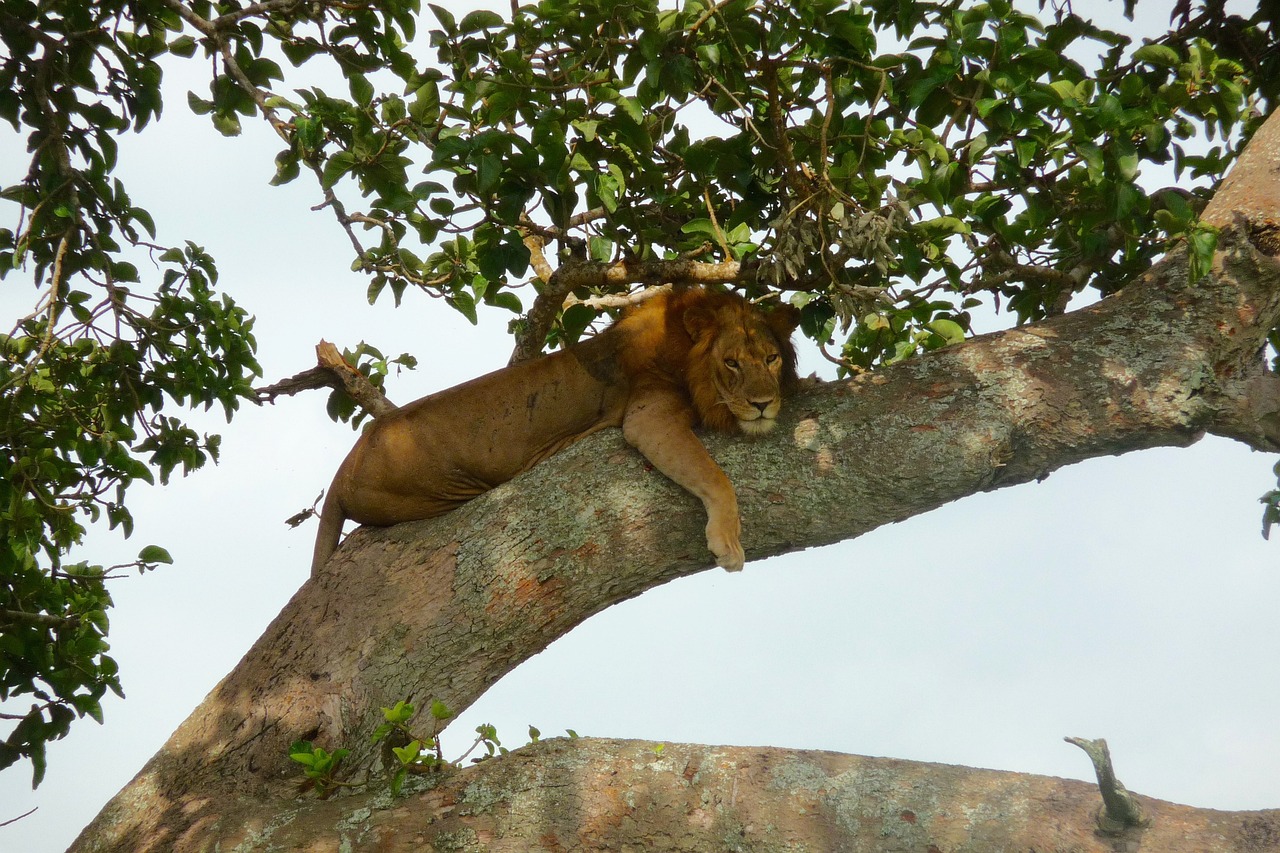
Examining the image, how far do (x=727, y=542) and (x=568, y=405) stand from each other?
124cm

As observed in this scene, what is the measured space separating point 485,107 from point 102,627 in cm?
334

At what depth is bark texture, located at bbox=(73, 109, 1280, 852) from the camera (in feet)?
12.2

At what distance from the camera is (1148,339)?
4.08m

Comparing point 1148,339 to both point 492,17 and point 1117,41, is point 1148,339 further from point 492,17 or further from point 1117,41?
point 492,17

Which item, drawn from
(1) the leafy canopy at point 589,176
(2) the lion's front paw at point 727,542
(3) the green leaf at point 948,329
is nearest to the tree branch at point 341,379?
(1) the leafy canopy at point 589,176

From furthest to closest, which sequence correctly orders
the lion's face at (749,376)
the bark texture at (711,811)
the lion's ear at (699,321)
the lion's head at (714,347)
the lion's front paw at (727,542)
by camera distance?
the lion's ear at (699,321)
the lion's head at (714,347)
the lion's face at (749,376)
the lion's front paw at (727,542)
the bark texture at (711,811)

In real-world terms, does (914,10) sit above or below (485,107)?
above

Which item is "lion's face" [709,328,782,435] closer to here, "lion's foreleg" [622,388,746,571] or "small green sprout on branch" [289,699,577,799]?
"lion's foreleg" [622,388,746,571]

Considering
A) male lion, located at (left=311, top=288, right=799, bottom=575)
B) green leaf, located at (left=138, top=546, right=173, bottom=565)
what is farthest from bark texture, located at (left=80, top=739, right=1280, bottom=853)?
green leaf, located at (left=138, top=546, right=173, bottom=565)

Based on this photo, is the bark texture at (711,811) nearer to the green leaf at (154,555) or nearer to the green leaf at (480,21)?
the green leaf at (154,555)

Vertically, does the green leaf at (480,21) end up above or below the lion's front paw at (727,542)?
above

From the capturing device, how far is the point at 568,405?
4.89 m

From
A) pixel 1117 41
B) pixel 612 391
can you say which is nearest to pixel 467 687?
pixel 612 391

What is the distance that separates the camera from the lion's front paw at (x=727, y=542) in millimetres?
4016
